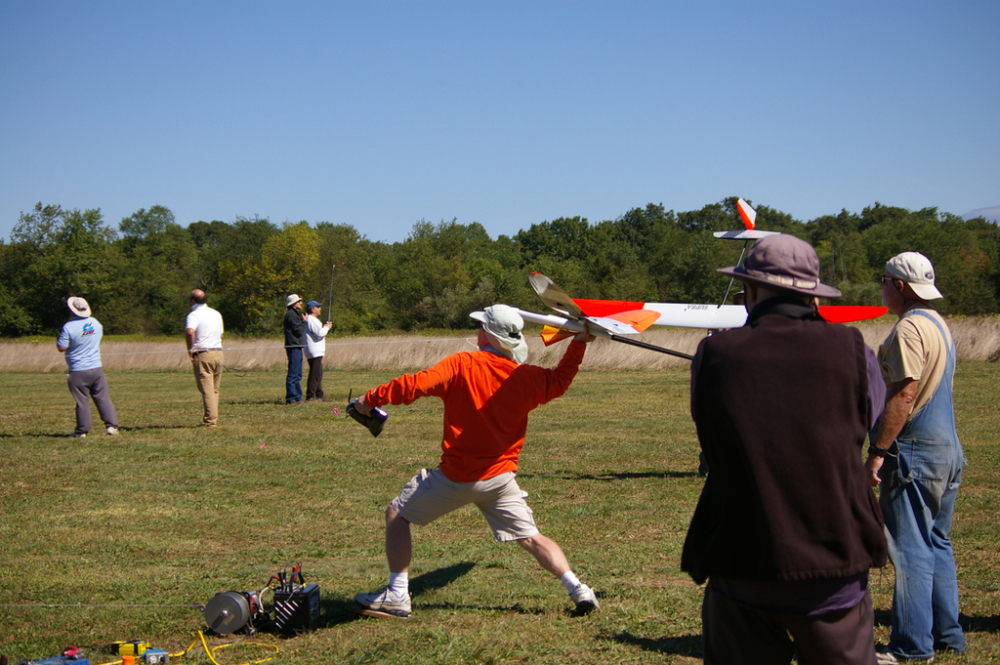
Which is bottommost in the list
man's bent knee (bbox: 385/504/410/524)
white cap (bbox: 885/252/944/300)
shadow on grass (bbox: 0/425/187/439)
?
shadow on grass (bbox: 0/425/187/439)

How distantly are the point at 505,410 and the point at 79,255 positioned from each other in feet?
185

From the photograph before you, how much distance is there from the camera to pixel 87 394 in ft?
Answer: 36.8

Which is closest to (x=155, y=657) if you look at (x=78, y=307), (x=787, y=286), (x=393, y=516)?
(x=393, y=516)

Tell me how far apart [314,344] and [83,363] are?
4.40m

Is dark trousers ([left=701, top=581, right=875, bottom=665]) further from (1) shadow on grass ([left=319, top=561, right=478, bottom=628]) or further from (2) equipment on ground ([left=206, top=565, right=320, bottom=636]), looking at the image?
(2) equipment on ground ([left=206, top=565, right=320, bottom=636])

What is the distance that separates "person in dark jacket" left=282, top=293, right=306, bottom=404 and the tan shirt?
1218cm

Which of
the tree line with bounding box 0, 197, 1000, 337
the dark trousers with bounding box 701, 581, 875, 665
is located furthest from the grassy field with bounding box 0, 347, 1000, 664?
the tree line with bounding box 0, 197, 1000, 337

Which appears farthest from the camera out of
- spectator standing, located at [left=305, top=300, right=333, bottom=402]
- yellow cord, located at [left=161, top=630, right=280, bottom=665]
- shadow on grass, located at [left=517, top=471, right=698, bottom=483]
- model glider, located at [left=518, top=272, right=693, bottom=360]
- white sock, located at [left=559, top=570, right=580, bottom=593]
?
spectator standing, located at [left=305, top=300, right=333, bottom=402]

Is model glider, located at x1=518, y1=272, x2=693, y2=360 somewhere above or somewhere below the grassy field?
above

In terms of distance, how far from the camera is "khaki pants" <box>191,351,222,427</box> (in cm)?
1166

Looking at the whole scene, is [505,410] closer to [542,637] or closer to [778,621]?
[542,637]

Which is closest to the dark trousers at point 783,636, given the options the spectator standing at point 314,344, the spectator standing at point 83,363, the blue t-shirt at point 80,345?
the spectator standing at point 83,363

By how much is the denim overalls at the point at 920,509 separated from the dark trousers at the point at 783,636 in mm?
1504

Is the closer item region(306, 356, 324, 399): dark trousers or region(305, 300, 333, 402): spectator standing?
region(305, 300, 333, 402): spectator standing
